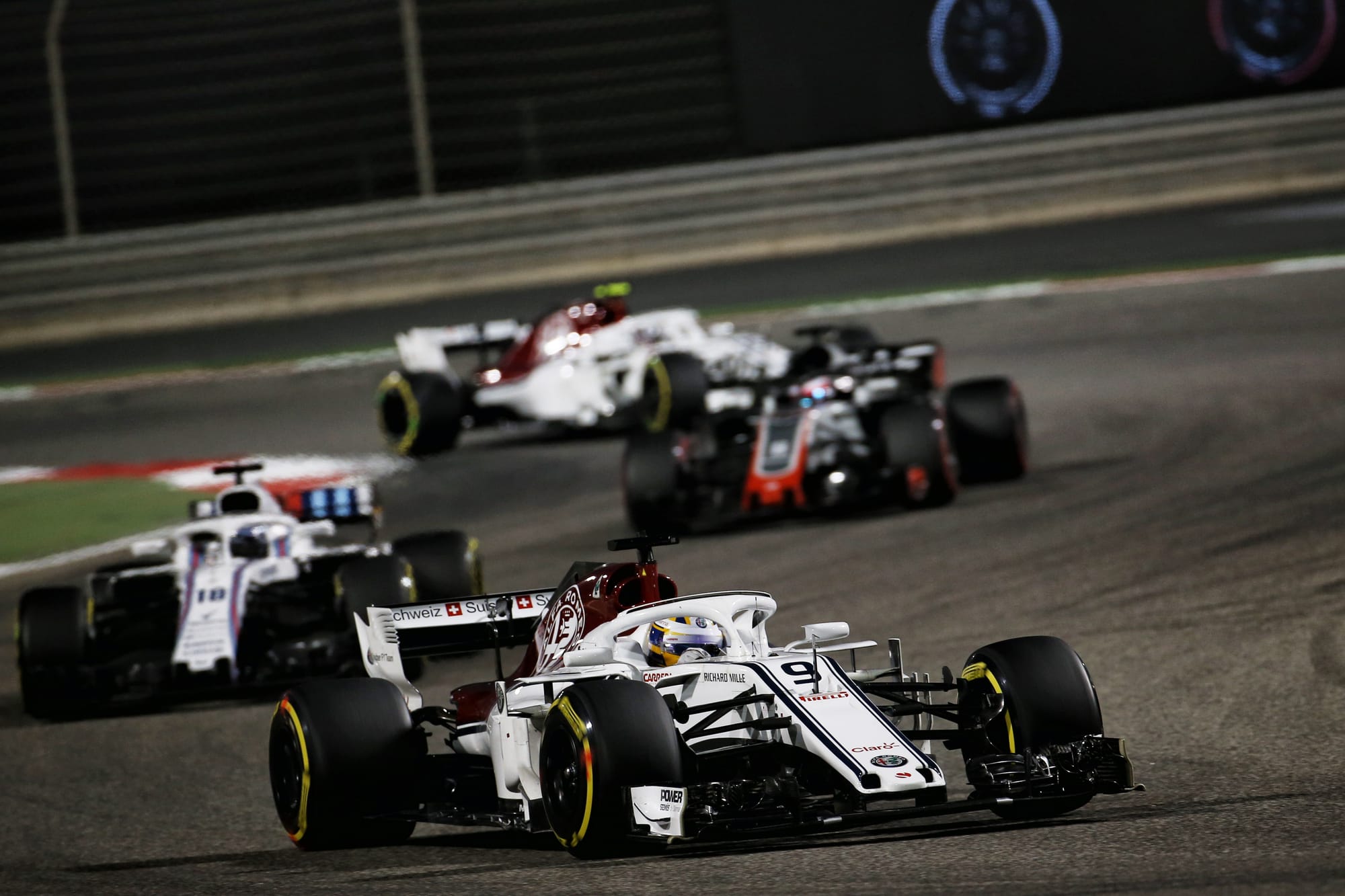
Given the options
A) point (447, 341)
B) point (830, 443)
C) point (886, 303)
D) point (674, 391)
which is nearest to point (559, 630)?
point (830, 443)

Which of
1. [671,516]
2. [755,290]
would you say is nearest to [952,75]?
[755,290]

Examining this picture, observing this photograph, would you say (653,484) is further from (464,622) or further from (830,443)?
(464,622)

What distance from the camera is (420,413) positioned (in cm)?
1862

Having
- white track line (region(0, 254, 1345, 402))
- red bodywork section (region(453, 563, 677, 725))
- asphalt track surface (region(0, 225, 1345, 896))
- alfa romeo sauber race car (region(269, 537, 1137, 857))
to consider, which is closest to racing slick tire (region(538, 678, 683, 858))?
alfa romeo sauber race car (region(269, 537, 1137, 857))

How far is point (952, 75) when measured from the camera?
25.8 metres

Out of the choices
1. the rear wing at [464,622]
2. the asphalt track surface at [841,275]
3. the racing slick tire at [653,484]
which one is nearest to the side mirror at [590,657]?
the rear wing at [464,622]

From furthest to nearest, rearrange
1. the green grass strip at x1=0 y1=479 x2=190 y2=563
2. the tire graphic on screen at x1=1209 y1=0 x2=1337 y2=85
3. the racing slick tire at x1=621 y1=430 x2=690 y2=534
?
the tire graphic on screen at x1=1209 y1=0 x2=1337 y2=85 → the green grass strip at x1=0 y1=479 x2=190 y2=563 → the racing slick tire at x1=621 y1=430 x2=690 y2=534

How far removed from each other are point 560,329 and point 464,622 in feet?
34.2

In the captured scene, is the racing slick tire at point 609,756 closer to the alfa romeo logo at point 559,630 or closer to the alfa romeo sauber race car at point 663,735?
the alfa romeo sauber race car at point 663,735

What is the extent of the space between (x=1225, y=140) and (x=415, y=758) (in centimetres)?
1983

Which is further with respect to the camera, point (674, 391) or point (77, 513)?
point (77, 513)

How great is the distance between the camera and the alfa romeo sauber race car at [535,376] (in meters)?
18.6

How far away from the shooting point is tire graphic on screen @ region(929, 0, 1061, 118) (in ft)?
84.1

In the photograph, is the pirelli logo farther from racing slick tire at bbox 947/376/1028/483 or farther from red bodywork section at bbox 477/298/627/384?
red bodywork section at bbox 477/298/627/384
